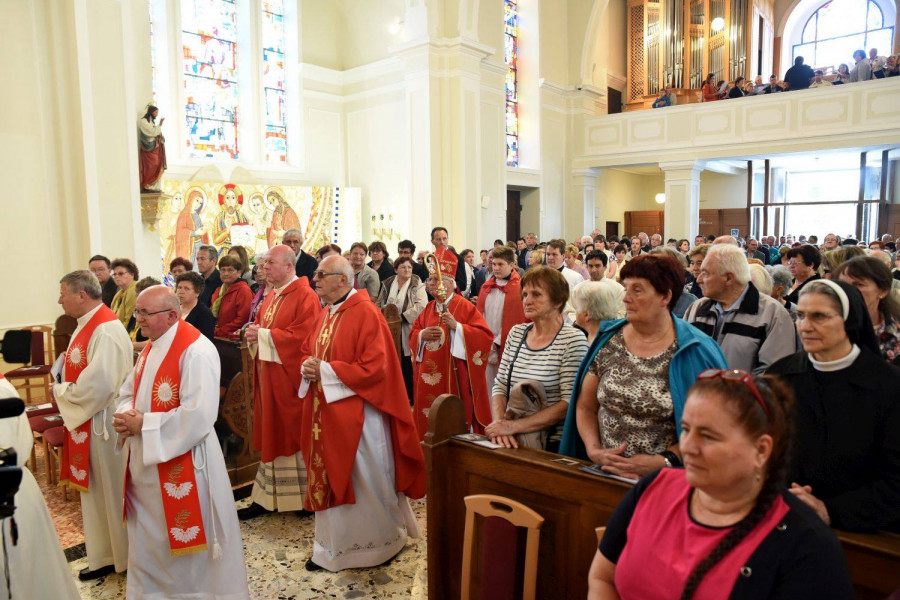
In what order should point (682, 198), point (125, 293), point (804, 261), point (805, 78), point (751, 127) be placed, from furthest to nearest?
point (682, 198), point (751, 127), point (805, 78), point (125, 293), point (804, 261)

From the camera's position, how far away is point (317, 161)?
13.9 meters

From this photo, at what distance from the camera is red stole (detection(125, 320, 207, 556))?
3.11m

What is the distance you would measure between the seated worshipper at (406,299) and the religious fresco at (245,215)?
17.0 ft

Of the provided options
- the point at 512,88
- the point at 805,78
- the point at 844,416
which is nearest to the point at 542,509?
the point at 844,416

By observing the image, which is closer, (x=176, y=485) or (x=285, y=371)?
(x=176, y=485)

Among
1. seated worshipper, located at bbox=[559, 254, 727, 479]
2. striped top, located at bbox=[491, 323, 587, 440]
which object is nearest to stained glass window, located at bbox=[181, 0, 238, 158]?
striped top, located at bbox=[491, 323, 587, 440]

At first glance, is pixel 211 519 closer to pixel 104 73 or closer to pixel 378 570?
pixel 378 570

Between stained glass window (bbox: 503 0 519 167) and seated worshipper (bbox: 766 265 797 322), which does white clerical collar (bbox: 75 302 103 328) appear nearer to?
seated worshipper (bbox: 766 265 797 322)

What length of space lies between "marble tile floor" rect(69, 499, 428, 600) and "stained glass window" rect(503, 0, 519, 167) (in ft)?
43.2

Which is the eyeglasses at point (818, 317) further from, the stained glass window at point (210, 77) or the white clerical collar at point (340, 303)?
the stained glass window at point (210, 77)

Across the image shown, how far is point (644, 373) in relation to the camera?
2.49 meters

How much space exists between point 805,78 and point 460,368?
43.5ft

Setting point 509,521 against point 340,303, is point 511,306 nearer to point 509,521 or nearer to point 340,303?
point 340,303

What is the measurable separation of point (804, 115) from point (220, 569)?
48.4 ft
